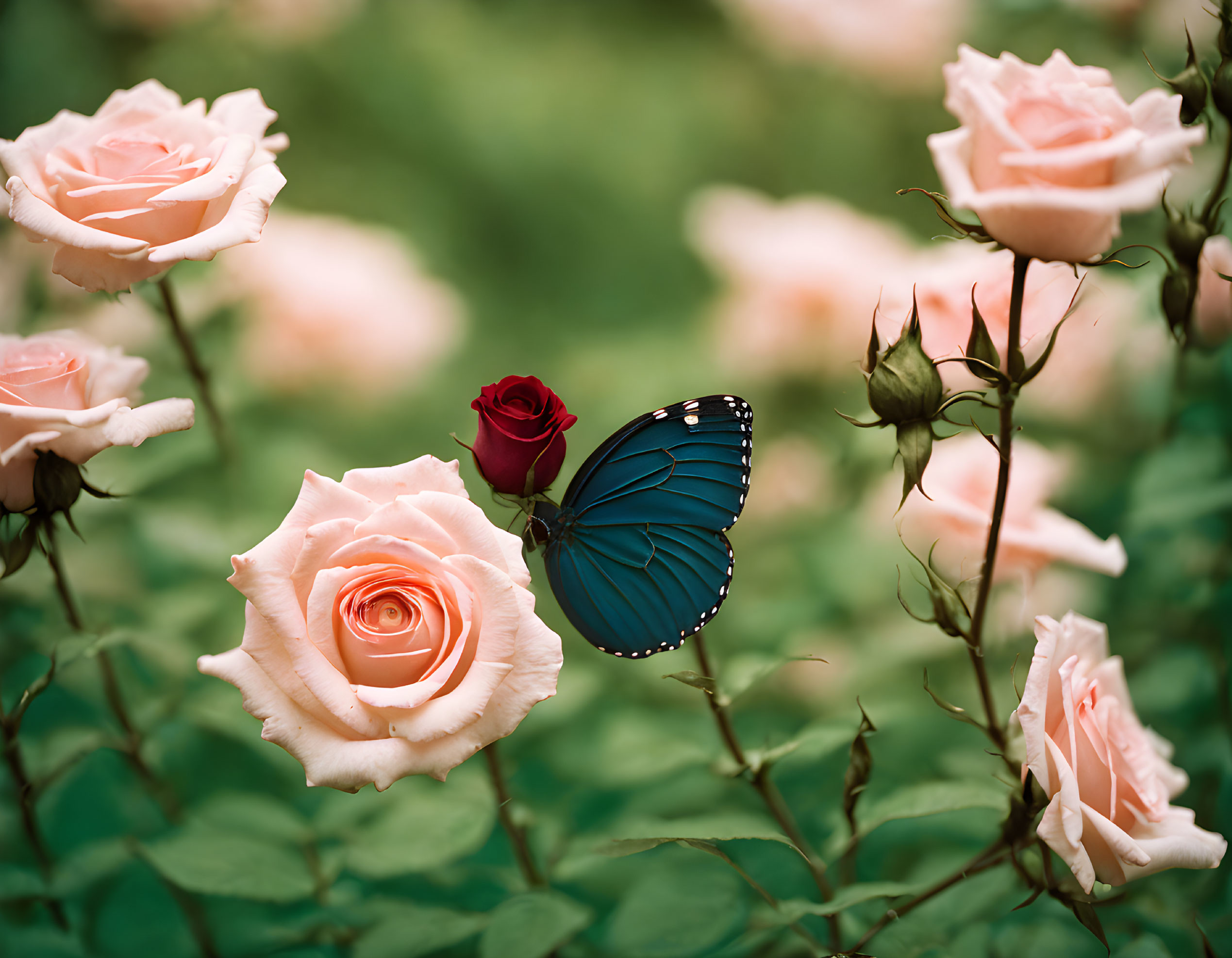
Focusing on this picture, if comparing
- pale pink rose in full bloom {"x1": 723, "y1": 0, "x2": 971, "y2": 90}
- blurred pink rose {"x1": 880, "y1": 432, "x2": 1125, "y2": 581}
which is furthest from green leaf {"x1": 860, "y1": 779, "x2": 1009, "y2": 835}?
pale pink rose in full bloom {"x1": 723, "y1": 0, "x2": 971, "y2": 90}

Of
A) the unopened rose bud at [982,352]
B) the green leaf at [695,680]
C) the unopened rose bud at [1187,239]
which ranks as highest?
the unopened rose bud at [1187,239]

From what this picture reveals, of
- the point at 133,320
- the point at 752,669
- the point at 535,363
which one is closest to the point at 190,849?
the point at 752,669

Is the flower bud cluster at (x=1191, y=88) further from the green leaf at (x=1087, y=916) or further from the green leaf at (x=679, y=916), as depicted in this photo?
the green leaf at (x=679, y=916)

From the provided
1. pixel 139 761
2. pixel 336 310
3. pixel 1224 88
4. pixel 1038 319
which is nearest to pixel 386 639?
pixel 139 761

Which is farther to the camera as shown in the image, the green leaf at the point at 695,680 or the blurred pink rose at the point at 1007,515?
the blurred pink rose at the point at 1007,515

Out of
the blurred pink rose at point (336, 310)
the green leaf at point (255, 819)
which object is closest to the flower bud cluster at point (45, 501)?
the green leaf at point (255, 819)

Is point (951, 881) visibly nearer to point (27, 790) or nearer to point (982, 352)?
point (982, 352)
